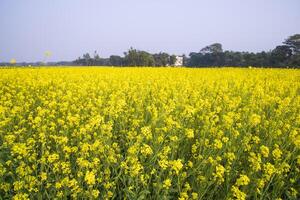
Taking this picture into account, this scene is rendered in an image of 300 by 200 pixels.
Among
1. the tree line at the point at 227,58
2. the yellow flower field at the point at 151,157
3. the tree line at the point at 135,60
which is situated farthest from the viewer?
the tree line at the point at 135,60

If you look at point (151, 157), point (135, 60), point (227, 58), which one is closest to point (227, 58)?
point (227, 58)

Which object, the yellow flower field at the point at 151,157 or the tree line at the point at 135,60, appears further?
the tree line at the point at 135,60

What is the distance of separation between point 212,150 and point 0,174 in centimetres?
235

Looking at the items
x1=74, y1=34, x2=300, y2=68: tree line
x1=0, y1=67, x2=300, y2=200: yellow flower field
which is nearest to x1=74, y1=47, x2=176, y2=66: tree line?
x1=74, y1=34, x2=300, y2=68: tree line

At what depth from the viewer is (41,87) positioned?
838cm

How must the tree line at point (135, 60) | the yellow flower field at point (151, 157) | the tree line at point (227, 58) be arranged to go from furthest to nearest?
→ the tree line at point (135, 60) → the tree line at point (227, 58) → the yellow flower field at point (151, 157)

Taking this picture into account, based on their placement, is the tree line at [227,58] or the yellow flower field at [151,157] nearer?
the yellow flower field at [151,157]

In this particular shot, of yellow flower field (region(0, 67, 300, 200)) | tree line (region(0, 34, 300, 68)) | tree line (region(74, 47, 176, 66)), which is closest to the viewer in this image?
yellow flower field (region(0, 67, 300, 200))

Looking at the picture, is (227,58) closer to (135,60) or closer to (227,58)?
(227,58)

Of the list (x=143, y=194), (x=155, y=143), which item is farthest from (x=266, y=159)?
(x=143, y=194)

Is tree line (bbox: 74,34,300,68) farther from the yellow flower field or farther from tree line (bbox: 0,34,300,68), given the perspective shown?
the yellow flower field

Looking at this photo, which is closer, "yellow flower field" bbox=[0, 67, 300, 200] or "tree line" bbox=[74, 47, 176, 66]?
"yellow flower field" bbox=[0, 67, 300, 200]

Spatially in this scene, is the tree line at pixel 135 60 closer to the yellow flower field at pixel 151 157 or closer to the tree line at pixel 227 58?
the tree line at pixel 227 58

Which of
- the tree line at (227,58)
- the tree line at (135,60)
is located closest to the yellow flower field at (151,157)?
the tree line at (227,58)
